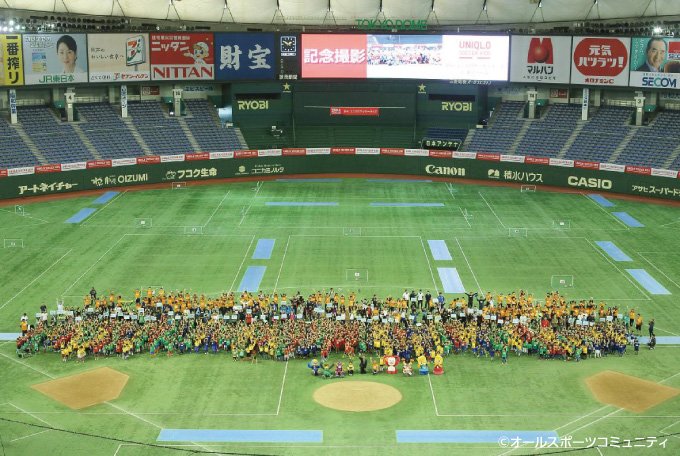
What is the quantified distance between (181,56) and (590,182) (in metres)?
40.9

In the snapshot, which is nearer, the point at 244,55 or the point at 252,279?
the point at 252,279

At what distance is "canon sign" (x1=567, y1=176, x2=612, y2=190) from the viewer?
3194 inches

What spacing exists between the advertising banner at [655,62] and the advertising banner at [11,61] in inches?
2209

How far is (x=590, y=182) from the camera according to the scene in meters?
82.1

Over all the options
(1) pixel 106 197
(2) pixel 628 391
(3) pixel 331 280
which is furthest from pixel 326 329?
(1) pixel 106 197

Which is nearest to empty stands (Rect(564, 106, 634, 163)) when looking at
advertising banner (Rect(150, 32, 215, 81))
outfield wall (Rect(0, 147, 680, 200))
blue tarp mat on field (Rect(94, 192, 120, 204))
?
outfield wall (Rect(0, 147, 680, 200))

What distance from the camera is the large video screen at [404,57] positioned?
3524 inches

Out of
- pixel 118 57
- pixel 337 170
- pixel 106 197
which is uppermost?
pixel 118 57

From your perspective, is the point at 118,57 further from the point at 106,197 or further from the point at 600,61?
the point at 600,61

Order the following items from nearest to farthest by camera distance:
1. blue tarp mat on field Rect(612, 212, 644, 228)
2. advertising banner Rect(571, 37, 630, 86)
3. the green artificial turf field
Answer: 1. the green artificial turf field
2. blue tarp mat on field Rect(612, 212, 644, 228)
3. advertising banner Rect(571, 37, 630, 86)

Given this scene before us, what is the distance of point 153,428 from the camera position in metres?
37.7

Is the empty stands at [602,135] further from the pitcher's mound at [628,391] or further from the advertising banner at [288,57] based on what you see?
the pitcher's mound at [628,391]

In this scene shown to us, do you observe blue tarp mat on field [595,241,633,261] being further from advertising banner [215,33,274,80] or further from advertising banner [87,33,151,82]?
advertising banner [87,33,151,82]

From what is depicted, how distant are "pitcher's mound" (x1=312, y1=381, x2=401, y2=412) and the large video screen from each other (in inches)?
2114
